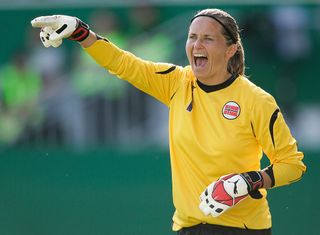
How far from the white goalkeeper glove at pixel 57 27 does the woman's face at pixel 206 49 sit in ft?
2.24

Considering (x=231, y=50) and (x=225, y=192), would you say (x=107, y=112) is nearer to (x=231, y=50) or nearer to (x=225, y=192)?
(x=231, y=50)

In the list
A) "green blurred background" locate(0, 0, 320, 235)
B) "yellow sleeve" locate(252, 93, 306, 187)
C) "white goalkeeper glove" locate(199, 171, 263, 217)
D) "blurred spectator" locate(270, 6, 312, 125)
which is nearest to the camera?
"white goalkeeper glove" locate(199, 171, 263, 217)

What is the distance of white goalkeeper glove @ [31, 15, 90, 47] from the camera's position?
4.84m

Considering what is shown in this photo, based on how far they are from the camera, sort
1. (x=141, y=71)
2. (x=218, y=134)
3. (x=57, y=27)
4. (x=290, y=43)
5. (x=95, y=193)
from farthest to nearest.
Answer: (x=290, y=43) < (x=95, y=193) < (x=141, y=71) < (x=57, y=27) < (x=218, y=134)

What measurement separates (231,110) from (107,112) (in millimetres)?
4174

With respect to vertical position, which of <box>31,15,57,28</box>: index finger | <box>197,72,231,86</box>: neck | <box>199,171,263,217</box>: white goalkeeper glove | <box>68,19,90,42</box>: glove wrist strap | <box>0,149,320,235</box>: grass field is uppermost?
<box>31,15,57,28</box>: index finger

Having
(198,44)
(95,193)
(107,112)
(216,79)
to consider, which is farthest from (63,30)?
(107,112)

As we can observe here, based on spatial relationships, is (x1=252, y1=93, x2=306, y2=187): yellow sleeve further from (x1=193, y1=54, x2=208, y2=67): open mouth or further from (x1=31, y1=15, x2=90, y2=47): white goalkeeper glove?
(x1=31, y1=15, x2=90, y2=47): white goalkeeper glove

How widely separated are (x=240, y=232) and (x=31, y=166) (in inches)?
156

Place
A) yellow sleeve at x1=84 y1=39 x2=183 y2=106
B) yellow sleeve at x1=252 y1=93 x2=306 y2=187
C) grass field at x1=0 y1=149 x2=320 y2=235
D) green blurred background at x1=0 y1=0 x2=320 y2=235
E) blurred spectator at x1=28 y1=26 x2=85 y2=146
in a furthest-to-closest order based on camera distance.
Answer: blurred spectator at x1=28 y1=26 x2=85 y2=146 < green blurred background at x1=0 y1=0 x2=320 y2=235 < grass field at x1=0 y1=149 x2=320 y2=235 < yellow sleeve at x1=84 y1=39 x2=183 y2=106 < yellow sleeve at x1=252 y1=93 x2=306 y2=187

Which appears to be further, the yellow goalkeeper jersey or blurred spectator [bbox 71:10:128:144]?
blurred spectator [bbox 71:10:128:144]

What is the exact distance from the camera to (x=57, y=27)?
4875 millimetres

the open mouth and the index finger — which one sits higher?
the index finger

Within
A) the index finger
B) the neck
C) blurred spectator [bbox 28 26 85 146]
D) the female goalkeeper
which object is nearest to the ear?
the female goalkeeper
